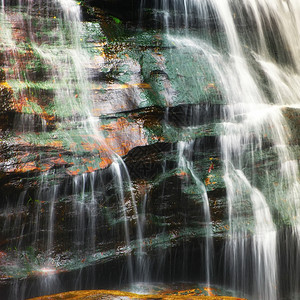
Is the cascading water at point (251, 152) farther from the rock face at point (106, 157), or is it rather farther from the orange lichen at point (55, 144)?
the orange lichen at point (55, 144)

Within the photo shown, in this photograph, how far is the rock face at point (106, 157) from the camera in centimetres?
463

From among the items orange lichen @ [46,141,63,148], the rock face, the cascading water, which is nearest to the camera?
the rock face

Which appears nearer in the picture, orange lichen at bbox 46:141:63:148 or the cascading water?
orange lichen at bbox 46:141:63:148

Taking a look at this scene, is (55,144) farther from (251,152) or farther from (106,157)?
(251,152)

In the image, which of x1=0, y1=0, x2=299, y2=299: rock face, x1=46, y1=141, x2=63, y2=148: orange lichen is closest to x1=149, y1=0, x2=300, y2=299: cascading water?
x1=0, y1=0, x2=299, y2=299: rock face

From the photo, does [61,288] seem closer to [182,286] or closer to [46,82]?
[182,286]

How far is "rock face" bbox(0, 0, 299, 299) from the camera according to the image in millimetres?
4633

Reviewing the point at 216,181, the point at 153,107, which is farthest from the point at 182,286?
the point at 153,107

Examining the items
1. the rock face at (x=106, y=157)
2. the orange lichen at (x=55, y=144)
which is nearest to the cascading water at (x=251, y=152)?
the rock face at (x=106, y=157)

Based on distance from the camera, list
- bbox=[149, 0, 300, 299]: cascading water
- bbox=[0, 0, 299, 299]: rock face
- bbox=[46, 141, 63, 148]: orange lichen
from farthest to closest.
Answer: bbox=[149, 0, 300, 299]: cascading water, bbox=[46, 141, 63, 148]: orange lichen, bbox=[0, 0, 299, 299]: rock face

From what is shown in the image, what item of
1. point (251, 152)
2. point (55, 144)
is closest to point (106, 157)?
point (55, 144)

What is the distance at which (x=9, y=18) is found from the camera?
18.8ft

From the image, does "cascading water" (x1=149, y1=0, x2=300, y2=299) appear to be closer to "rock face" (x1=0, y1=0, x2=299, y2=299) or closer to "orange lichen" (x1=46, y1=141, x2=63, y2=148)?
"rock face" (x1=0, y1=0, x2=299, y2=299)

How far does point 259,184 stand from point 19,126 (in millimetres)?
4463
